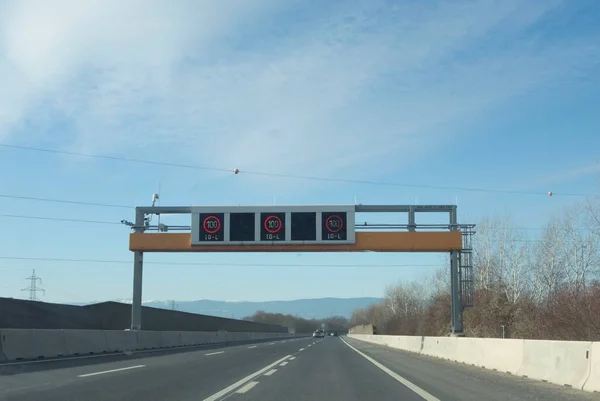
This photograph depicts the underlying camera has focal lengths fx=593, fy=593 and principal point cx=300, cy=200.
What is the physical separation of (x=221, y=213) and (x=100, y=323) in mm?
9729

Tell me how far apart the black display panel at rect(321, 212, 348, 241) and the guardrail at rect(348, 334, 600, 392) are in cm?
854

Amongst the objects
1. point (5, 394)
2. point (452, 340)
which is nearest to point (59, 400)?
point (5, 394)

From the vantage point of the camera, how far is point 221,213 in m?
31.3

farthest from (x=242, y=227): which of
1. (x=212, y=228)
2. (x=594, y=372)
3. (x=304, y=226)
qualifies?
(x=594, y=372)

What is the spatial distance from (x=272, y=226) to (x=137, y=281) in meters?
8.09

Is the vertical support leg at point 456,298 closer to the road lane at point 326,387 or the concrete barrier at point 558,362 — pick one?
the road lane at point 326,387

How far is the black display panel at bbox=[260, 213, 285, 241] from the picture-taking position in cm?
3078

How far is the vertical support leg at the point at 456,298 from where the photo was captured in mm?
30766

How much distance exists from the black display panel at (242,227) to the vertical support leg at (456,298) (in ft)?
34.6

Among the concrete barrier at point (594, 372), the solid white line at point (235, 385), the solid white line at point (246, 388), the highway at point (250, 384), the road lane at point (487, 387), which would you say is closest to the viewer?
the solid white line at point (235, 385)

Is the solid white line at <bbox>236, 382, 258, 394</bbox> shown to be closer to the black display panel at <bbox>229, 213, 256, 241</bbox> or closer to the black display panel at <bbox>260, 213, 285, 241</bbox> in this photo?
the black display panel at <bbox>260, 213, 285, 241</bbox>

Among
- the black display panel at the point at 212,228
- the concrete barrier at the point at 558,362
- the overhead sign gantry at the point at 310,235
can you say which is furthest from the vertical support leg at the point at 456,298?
the concrete barrier at the point at 558,362

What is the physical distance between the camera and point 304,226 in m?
30.8

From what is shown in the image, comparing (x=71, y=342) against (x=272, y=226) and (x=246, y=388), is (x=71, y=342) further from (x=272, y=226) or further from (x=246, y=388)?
(x=272, y=226)
